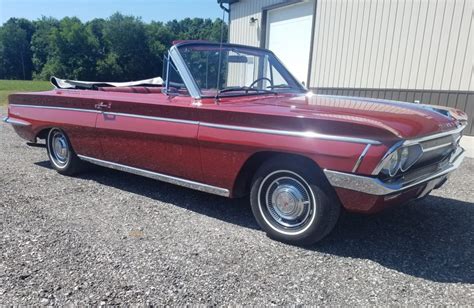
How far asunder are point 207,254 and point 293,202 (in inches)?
29.6

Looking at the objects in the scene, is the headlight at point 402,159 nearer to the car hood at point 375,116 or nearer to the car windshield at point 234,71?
the car hood at point 375,116

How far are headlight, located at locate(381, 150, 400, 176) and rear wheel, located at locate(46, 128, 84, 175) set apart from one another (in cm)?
366

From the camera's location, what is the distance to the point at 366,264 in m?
2.65

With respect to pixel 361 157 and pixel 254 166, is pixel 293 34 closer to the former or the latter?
pixel 254 166

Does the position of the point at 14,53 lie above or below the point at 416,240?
above

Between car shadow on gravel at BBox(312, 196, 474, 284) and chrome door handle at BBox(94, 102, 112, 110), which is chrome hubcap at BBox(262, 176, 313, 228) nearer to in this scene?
car shadow on gravel at BBox(312, 196, 474, 284)

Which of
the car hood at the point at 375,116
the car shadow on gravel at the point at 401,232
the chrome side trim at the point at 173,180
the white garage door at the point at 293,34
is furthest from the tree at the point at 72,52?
the car hood at the point at 375,116

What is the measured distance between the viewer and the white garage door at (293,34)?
33.0 ft

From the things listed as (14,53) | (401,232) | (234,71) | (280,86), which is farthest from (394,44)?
(14,53)

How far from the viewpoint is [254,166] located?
3.13 meters

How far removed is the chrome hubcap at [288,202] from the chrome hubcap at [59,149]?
2925 mm

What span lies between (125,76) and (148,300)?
50.0m

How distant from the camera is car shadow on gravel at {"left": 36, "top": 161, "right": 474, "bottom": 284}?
8.70 feet

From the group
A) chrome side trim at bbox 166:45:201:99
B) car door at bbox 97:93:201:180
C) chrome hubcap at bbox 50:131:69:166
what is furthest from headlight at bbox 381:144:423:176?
chrome hubcap at bbox 50:131:69:166
